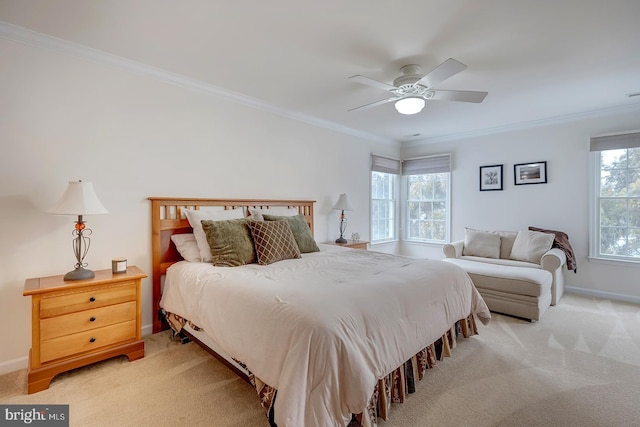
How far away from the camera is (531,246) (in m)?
3.94

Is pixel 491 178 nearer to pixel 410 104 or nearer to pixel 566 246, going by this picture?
pixel 566 246

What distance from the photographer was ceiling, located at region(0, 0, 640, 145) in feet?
6.32

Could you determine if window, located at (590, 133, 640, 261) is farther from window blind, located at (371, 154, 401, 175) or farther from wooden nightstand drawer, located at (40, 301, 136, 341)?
wooden nightstand drawer, located at (40, 301, 136, 341)

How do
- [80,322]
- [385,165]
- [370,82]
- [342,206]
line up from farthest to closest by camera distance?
[385,165] → [342,206] → [370,82] → [80,322]

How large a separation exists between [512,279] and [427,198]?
104 inches

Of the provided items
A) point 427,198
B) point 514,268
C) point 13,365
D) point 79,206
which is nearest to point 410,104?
point 514,268

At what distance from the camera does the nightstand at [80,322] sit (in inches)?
77.3

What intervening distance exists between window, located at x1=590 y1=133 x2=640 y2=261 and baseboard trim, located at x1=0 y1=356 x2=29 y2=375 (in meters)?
6.17

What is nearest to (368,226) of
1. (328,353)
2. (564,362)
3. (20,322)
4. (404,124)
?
(404,124)

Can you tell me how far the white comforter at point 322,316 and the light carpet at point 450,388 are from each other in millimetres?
328

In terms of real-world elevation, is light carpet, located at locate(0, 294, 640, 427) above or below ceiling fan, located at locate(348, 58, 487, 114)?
below

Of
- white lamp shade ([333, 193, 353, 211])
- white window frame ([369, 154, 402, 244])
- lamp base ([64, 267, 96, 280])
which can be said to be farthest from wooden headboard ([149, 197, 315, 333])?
white window frame ([369, 154, 402, 244])

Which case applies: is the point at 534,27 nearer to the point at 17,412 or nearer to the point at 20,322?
the point at 17,412

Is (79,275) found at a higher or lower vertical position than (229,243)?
lower
